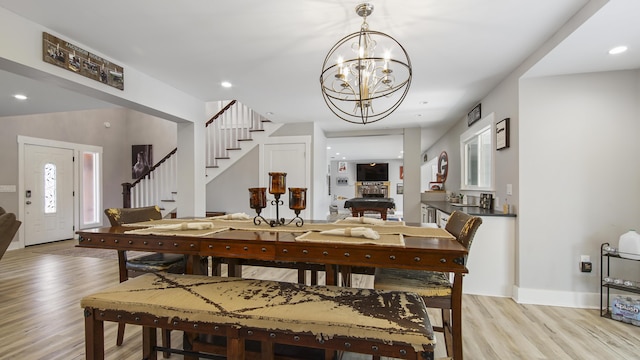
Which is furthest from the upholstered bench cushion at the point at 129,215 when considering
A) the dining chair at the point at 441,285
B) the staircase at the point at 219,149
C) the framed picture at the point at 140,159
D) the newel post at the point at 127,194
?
the framed picture at the point at 140,159

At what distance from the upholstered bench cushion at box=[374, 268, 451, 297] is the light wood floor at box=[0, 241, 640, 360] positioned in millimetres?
654

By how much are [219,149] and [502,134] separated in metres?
4.60

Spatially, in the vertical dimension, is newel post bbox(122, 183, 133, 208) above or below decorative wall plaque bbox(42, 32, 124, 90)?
below

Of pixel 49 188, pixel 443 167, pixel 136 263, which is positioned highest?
pixel 443 167

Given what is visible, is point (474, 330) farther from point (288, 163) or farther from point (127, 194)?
point (127, 194)

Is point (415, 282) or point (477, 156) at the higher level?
point (477, 156)

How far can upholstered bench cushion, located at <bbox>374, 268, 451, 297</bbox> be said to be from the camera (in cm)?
162

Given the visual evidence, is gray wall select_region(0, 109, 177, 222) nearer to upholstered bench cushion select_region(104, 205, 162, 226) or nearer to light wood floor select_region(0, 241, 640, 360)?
light wood floor select_region(0, 241, 640, 360)

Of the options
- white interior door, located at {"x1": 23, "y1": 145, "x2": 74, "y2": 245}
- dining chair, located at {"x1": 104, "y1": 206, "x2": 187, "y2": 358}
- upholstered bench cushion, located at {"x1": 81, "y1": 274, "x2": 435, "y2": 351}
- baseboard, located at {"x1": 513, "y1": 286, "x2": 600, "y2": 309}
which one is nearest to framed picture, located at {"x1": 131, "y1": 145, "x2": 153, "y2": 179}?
white interior door, located at {"x1": 23, "y1": 145, "x2": 74, "y2": 245}

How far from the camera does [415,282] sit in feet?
5.58

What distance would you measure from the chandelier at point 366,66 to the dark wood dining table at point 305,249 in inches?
30.0

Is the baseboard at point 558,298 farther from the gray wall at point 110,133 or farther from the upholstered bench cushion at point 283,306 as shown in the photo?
the gray wall at point 110,133

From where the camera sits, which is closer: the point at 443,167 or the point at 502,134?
the point at 502,134

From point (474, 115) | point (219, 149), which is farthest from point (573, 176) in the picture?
point (219, 149)
